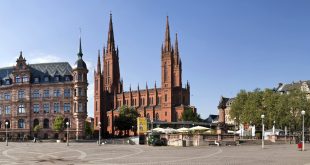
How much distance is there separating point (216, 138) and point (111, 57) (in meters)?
119

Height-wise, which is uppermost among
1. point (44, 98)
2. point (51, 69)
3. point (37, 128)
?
point (51, 69)

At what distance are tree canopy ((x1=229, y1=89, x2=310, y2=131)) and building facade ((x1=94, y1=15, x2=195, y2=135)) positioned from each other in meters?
49.3

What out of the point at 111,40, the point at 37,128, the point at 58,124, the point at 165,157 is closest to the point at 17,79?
the point at 37,128

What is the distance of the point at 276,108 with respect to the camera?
98625mm

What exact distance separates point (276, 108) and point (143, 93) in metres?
79.2

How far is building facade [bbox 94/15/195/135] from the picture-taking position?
161000mm

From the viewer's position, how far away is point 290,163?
1219 inches

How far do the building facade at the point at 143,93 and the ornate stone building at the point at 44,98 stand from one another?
1818 inches

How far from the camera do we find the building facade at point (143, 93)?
161000 mm

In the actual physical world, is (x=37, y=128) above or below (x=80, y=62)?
below

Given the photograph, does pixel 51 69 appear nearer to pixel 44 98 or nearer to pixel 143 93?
pixel 44 98

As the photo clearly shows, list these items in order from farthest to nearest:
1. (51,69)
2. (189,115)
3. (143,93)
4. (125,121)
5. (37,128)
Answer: (143,93)
(189,115)
(125,121)
(51,69)
(37,128)

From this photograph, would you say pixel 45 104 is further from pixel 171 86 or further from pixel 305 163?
pixel 305 163

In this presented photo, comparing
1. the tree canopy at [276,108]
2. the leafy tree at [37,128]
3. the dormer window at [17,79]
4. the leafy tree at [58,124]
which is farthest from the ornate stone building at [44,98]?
the tree canopy at [276,108]
